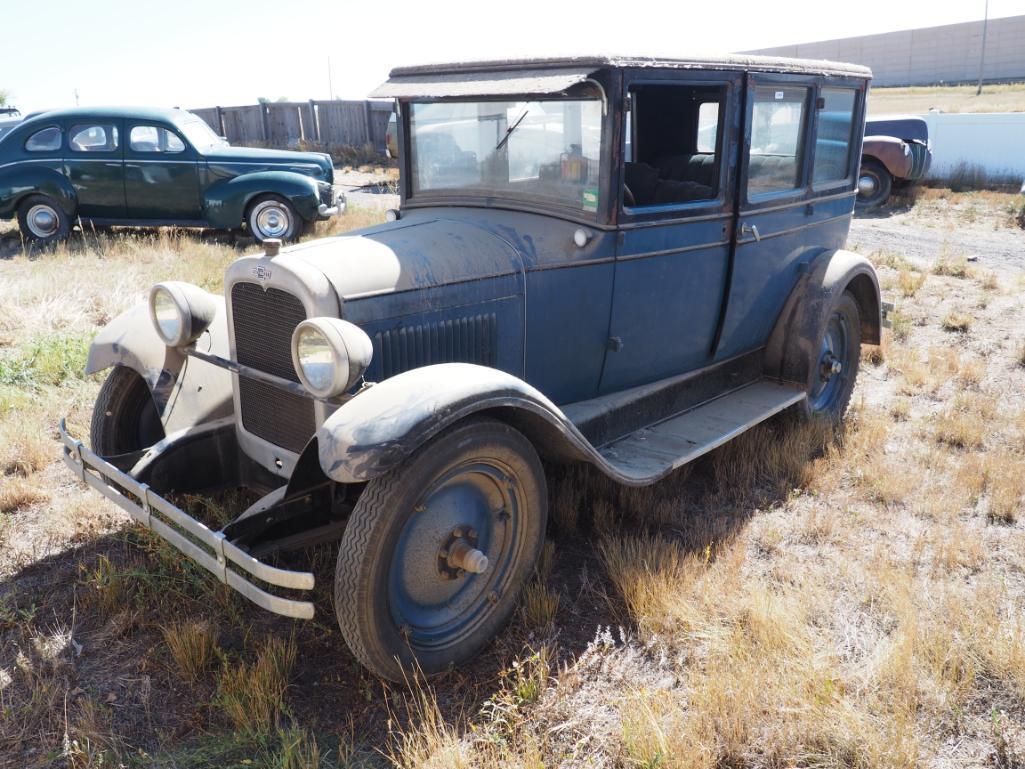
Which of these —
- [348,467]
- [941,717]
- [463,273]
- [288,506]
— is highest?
[463,273]

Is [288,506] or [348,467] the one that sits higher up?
[348,467]

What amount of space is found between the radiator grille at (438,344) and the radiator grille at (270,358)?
330 mm

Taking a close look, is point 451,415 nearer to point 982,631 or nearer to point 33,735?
point 33,735

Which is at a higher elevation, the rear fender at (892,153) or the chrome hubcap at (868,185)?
the rear fender at (892,153)

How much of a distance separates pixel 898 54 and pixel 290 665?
51251 mm

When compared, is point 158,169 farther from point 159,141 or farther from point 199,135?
point 199,135

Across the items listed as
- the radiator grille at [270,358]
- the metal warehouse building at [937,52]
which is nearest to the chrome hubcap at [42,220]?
the radiator grille at [270,358]

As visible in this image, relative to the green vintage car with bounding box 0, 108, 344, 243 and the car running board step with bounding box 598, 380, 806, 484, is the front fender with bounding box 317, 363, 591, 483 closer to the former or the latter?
the car running board step with bounding box 598, 380, 806, 484

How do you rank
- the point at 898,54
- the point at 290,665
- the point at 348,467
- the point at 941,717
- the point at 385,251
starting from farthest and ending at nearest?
the point at 898,54, the point at 385,251, the point at 290,665, the point at 941,717, the point at 348,467

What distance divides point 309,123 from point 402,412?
2182 cm

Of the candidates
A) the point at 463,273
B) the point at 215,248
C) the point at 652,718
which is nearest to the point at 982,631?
the point at 652,718

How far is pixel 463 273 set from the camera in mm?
3236

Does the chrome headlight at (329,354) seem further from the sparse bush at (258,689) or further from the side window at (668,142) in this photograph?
the side window at (668,142)

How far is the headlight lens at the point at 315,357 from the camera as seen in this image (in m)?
2.71
